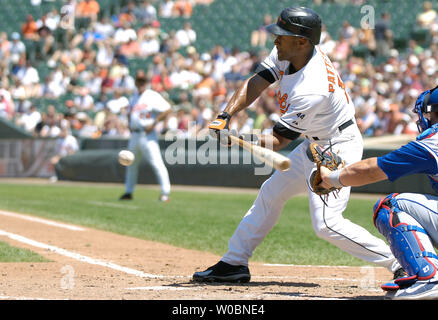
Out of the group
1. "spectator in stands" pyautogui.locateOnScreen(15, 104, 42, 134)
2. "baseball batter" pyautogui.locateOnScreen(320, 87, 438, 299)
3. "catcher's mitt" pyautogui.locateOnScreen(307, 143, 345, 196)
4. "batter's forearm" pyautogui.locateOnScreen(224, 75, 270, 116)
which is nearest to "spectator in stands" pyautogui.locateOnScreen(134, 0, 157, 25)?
"spectator in stands" pyautogui.locateOnScreen(15, 104, 42, 134)

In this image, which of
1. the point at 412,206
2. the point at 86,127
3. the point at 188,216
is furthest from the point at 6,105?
the point at 412,206

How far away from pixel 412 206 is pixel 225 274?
1710 mm

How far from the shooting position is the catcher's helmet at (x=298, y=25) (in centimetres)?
544

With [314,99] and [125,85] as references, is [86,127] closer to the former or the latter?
[125,85]

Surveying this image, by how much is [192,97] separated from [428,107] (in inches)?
631

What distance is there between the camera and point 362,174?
4.48 meters

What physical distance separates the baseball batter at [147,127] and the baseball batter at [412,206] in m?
8.65

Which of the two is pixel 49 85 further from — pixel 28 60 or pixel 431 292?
pixel 431 292

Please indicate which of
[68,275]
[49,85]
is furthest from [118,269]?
[49,85]

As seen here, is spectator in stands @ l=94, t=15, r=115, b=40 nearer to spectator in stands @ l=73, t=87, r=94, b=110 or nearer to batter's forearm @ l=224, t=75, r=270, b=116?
spectator in stands @ l=73, t=87, r=94, b=110

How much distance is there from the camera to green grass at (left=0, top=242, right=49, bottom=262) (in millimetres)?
6910

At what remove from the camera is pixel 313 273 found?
652 centimetres

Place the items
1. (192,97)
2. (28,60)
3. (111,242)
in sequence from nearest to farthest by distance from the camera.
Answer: (111,242) → (192,97) → (28,60)

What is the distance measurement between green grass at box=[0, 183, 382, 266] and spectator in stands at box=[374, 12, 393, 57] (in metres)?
7.05
